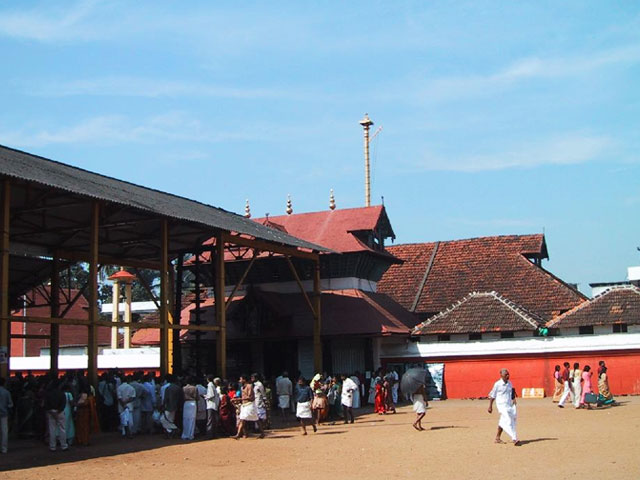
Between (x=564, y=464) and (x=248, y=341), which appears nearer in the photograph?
(x=564, y=464)

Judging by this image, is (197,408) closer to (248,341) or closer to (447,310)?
(248,341)

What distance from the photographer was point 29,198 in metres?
20.0

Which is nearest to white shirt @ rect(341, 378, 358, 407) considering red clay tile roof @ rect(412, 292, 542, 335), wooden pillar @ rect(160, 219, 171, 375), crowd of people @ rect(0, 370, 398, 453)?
crowd of people @ rect(0, 370, 398, 453)

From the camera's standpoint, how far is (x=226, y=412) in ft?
63.0

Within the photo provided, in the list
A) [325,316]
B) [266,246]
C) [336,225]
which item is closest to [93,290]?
[266,246]

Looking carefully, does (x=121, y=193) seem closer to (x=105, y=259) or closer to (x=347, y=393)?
(x=105, y=259)

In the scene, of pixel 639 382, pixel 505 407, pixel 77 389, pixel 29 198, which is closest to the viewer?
pixel 505 407

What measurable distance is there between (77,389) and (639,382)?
63.8ft

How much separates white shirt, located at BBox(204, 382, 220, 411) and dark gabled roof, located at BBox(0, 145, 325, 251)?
172 inches

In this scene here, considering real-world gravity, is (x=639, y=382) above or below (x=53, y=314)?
below

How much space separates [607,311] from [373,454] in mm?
17775

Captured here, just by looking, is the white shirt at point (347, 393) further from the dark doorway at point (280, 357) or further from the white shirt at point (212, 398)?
the dark doorway at point (280, 357)

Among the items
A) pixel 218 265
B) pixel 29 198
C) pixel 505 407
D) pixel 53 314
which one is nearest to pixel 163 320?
pixel 218 265

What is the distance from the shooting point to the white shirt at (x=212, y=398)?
18906 millimetres
